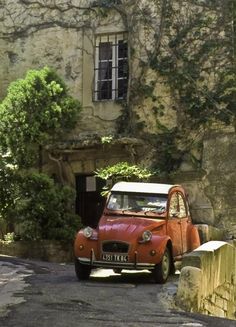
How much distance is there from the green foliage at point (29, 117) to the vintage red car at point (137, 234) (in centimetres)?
515

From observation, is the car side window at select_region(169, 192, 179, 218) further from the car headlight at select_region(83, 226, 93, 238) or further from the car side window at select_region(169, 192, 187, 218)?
the car headlight at select_region(83, 226, 93, 238)

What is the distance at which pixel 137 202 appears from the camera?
10.4 m

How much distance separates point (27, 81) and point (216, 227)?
6193 millimetres

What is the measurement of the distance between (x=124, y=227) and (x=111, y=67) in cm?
841

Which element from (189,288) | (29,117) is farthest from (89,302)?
(29,117)

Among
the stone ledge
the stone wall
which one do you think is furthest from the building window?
the stone wall

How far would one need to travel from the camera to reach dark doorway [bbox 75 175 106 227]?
16.5 m

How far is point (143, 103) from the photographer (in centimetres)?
1638

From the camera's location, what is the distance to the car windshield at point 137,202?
10.3 meters

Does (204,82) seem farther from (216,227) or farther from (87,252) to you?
(87,252)

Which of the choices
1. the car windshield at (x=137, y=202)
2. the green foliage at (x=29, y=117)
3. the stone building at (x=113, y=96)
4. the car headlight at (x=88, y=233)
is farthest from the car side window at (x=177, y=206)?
the green foliage at (x=29, y=117)

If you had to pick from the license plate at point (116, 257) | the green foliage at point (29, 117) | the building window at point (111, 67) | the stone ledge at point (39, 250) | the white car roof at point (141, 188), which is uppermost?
the building window at point (111, 67)

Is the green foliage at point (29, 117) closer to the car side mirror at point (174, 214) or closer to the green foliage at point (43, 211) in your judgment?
the green foliage at point (43, 211)

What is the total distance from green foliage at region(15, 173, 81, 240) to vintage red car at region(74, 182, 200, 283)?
3783mm
